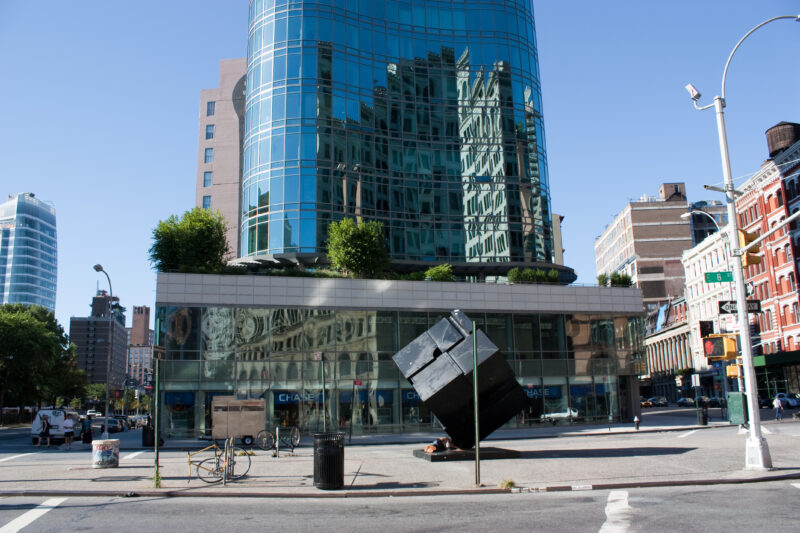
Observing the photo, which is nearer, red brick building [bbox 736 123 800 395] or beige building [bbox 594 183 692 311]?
red brick building [bbox 736 123 800 395]

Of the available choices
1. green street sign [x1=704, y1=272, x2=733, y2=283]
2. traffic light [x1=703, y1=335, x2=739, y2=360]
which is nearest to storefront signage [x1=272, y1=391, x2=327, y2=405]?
traffic light [x1=703, y1=335, x2=739, y2=360]

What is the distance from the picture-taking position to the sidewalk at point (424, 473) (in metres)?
14.9

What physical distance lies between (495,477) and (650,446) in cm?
1057

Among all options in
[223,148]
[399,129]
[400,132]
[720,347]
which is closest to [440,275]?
[400,132]

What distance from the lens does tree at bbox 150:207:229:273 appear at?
1657 inches

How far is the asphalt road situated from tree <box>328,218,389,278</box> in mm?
30606

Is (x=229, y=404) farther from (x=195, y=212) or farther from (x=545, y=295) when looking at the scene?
(x=545, y=295)

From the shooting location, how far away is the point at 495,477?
16781 mm

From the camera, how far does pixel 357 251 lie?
4403 centimetres

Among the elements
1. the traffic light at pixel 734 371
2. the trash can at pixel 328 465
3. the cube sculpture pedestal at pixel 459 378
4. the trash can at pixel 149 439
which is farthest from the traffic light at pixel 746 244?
the trash can at pixel 149 439

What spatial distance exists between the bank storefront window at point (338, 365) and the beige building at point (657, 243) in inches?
2770

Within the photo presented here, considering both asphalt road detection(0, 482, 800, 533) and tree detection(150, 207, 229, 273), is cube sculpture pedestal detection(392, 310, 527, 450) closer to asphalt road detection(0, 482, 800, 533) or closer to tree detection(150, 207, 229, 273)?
asphalt road detection(0, 482, 800, 533)

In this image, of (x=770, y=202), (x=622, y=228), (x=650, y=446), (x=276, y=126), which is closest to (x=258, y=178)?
(x=276, y=126)

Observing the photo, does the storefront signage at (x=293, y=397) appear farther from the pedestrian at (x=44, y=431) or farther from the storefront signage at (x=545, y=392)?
the storefront signage at (x=545, y=392)
